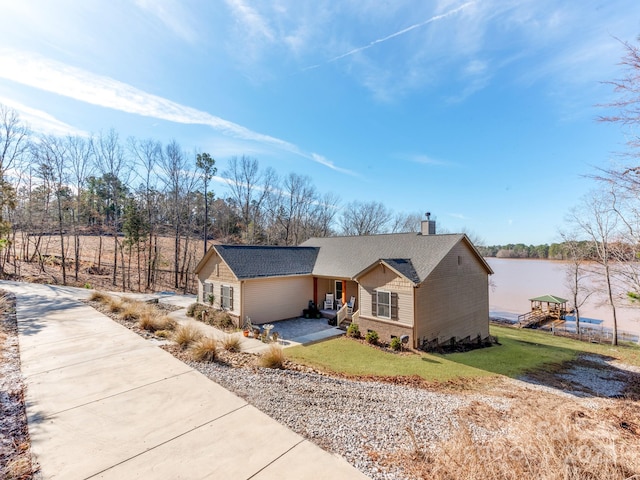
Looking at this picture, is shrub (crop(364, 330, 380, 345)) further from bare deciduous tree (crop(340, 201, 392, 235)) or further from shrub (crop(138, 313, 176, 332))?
bare deciduous tree (crop(340, 201, 392, 235))

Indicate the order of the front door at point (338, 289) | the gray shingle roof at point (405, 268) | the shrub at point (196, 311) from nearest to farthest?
the gray shingle roof at point (405, 268) < the shrub at point (196, 311) < the front door at point (338, 289)

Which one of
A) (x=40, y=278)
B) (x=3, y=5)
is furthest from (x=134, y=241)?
(x=3, y=5)

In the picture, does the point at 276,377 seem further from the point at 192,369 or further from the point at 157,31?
the point at 157,31

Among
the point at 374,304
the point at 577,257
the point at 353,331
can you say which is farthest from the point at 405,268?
the point at 577,257

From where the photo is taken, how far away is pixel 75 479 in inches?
127

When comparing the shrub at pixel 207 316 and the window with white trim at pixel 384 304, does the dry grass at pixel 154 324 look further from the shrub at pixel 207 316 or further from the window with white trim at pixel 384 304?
the window with white trim at pixel 384 304

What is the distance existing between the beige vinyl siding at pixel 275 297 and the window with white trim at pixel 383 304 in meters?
5.44

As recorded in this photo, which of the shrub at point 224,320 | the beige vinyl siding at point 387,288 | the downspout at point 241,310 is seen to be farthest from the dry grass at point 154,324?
the beige vinyl siding at point 387,288

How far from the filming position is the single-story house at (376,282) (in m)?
12.3

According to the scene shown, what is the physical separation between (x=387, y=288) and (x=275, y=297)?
6285mm

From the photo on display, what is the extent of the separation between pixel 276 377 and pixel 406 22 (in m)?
13.5

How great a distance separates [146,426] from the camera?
14.1ft

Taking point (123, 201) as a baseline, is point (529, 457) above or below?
below

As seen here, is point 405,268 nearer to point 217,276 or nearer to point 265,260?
point 265,260
